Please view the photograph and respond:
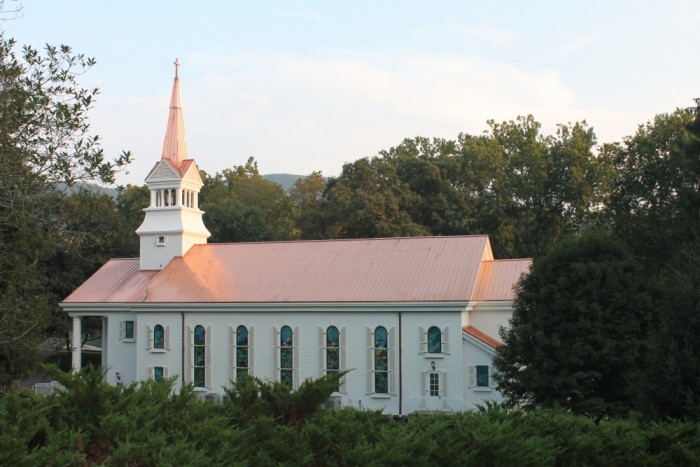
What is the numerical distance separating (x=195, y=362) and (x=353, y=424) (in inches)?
1154

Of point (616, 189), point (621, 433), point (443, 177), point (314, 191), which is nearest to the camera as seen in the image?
point (621, 433)

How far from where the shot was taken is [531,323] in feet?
83.8

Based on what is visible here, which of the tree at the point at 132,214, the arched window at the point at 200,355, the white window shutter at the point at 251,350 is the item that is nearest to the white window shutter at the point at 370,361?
the white window shutter at the point at 251,350

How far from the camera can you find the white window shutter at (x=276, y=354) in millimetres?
38594

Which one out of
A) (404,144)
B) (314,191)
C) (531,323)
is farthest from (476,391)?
(314,191)

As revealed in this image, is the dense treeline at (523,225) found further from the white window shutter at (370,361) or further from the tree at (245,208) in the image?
the white window shutter at (370,361)

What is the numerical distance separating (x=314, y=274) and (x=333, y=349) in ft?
14.1

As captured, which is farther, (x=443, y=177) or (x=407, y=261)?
(x=443, y=177)

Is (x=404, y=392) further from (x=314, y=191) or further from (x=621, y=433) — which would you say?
(x=314, y=191)

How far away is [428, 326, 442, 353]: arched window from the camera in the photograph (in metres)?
36.2

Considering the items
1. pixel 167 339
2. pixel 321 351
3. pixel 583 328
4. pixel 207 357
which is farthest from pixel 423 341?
pixel 167 339

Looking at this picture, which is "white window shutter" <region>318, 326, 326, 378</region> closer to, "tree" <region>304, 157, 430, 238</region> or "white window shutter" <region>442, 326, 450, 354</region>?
"white window shutter" <region>442, 326, 450, 354</region>

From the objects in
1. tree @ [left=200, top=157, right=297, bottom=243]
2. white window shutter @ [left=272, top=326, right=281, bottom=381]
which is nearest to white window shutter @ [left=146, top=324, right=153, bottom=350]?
white window shutter @ [left=272, top=326, right=281, bottom=381]

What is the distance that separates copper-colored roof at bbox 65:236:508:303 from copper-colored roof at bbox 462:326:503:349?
168 cm
